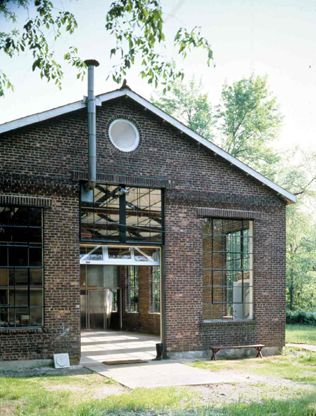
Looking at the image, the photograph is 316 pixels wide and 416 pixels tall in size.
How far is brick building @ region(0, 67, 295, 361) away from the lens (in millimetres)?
14078

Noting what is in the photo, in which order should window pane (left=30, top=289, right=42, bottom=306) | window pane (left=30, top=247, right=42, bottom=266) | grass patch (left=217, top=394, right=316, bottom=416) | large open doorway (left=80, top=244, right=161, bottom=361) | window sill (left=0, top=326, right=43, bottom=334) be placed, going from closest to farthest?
grass patch (left=217, top=394, right=316, bottom=416), window sill (left=0, top=326, right=43, bottom=334), window pane (left=30, top=247, right=42, bottom=266), window pane (left=30, top=289, right=42, bottom=306), large open doorway (left=80, top=244, right=161, bottom=361)

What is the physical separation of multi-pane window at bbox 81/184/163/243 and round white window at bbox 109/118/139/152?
3.75 feet

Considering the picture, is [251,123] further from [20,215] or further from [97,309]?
[20,215]

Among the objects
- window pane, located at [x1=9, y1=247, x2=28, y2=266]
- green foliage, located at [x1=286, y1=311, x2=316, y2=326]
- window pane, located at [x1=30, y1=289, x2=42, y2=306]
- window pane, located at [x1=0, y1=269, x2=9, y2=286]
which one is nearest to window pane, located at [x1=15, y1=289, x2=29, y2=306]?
window pane, located at [x1=30, y1=289, x2=42, y2=306]

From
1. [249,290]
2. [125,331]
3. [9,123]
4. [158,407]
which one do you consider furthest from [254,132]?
[158,407]

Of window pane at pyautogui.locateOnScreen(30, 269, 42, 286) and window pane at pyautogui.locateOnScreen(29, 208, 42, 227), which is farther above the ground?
window pane at pyautogui.locateOnScreen(29, 208, 42, 227)

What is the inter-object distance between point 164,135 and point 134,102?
4.27 ft

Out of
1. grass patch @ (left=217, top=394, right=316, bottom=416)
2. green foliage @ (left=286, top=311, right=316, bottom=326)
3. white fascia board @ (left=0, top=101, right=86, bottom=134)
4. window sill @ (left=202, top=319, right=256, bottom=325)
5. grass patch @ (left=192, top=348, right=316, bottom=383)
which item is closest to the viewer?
grass patch @ (left=217, top=394, right=316, bottom=416)

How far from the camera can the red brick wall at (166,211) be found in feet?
46.2

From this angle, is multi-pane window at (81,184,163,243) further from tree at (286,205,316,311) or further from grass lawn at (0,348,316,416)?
tree at (286,205,316,311)

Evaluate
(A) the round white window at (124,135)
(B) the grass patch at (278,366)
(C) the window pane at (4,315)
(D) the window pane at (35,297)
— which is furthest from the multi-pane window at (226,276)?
(C) the window pane at (4,315)

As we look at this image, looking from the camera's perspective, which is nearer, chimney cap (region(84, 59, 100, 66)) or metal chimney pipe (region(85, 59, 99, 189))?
metal chimney pipe (region(85, 59, 99, 189))

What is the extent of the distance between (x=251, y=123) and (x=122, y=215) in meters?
25.8

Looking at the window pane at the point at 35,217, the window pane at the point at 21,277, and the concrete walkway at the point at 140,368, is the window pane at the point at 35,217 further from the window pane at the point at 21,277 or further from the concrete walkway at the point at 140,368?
the window pane at the point at 21,277
